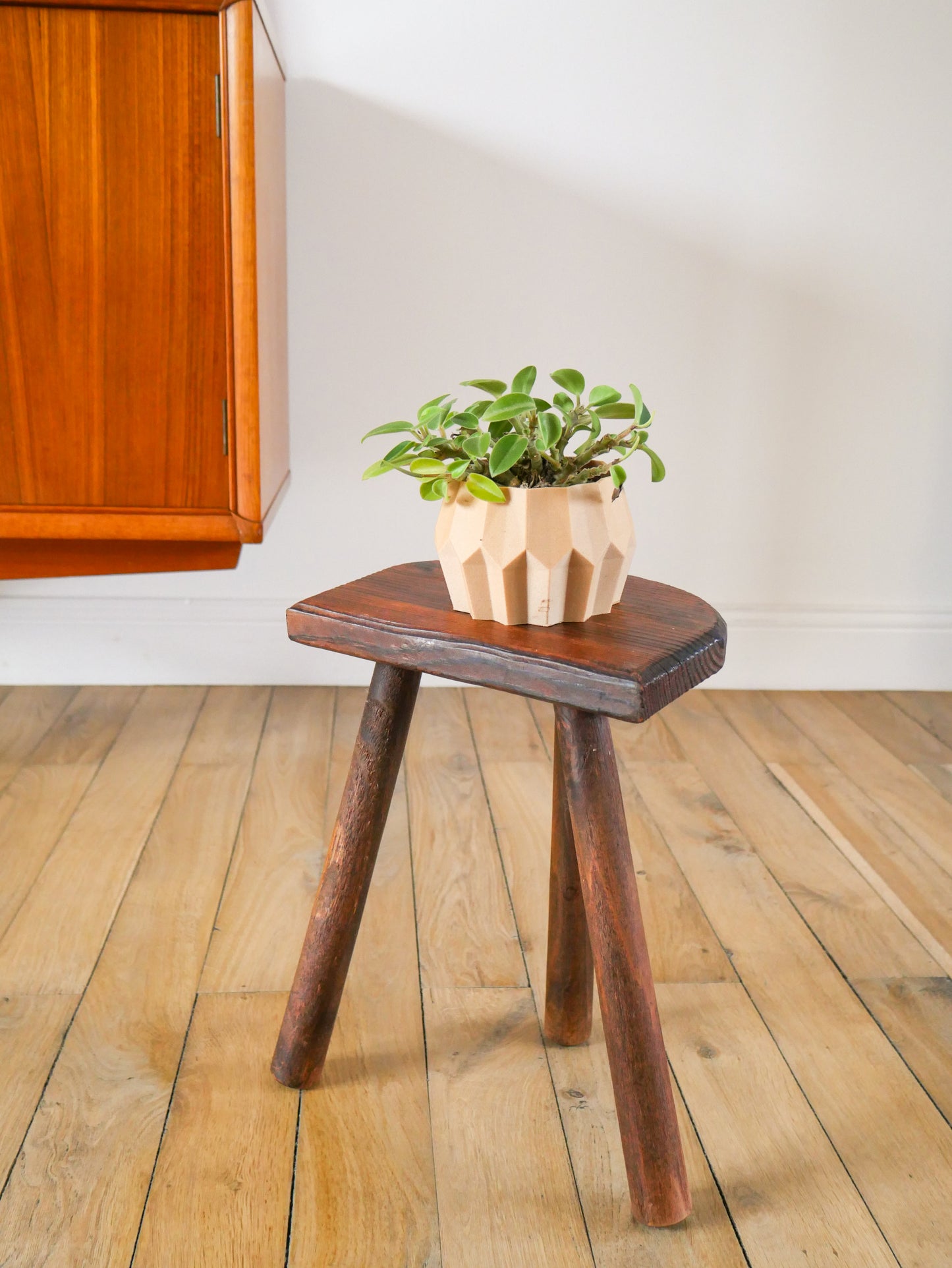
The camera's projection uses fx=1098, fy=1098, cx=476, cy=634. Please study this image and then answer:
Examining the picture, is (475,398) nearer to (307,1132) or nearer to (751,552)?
(751,552)

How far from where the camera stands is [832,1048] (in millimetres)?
1093

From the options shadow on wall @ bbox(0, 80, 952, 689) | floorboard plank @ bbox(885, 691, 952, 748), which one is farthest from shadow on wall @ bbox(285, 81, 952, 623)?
floorboard plank @ bbox(885, 691, 952, 748)

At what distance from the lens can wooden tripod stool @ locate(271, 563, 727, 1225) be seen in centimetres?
80

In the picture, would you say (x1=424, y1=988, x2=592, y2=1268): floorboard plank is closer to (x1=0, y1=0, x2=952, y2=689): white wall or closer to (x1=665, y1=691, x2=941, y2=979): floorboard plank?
(x1=665, y1=691, x2=941, y2=979): floorboard plank

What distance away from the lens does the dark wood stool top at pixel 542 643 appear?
78 centimetres

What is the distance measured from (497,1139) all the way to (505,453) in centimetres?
59

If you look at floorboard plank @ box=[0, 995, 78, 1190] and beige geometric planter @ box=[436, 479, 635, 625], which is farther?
floorboard plank @ box=[0, 995, 78, 1190]

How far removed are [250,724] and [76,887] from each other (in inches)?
22.4

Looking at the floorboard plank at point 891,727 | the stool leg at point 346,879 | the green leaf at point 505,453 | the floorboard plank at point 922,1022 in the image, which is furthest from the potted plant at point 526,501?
the floorboard plank at point 891,727

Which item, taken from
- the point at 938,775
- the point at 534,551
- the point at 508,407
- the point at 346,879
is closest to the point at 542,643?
the point at 534,551

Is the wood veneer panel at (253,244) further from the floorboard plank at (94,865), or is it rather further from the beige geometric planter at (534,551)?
the beige geometric planter at (534,551)

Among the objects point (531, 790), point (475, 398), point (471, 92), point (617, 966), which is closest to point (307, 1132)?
point (617, 966)

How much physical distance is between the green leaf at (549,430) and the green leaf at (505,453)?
0.02m

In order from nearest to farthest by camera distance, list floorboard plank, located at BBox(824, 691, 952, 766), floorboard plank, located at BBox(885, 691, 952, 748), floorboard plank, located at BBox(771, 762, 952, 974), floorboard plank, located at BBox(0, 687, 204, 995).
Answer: floorboard plank, located at BBox(0, 687, 204, 995), floorboard plank, located at BBox(771, 762, 952, 974), floorboard plank, located at BBox(824, 691, 952, 766), floorboard plank, located at BBox(885, 691, 952, 748)
